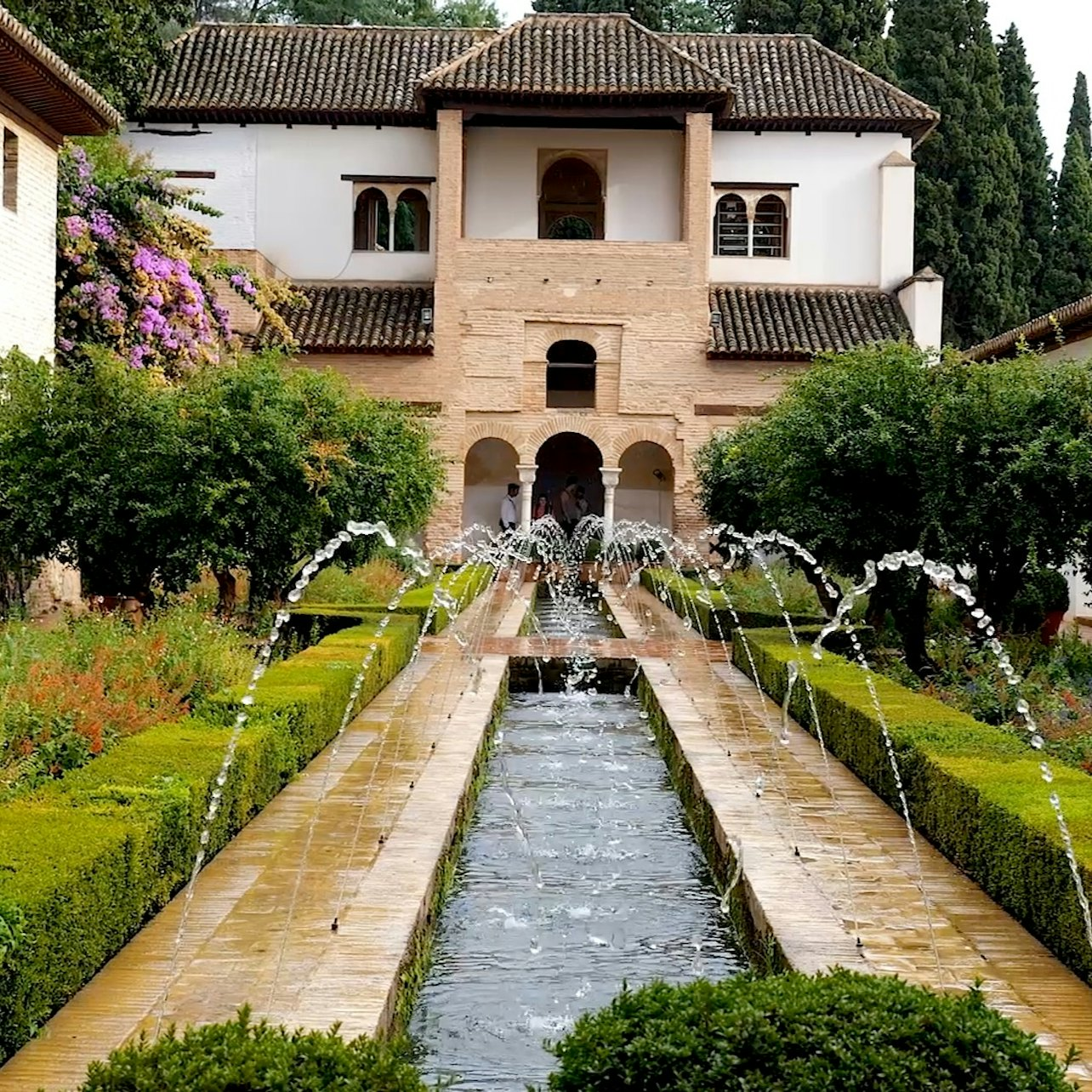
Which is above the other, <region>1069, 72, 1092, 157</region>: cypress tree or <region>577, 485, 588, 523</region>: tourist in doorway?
<region>1069, 72, 1092, 157</region>: cypress tree

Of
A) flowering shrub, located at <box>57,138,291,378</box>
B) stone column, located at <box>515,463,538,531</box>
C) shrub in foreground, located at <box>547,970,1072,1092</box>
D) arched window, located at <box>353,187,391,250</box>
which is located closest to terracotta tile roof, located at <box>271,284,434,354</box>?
A: arched window, located at <box>353,187,391,250</box>

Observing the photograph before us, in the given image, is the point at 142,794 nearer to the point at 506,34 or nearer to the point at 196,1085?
the point at 196,1085

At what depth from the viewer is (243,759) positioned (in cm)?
738

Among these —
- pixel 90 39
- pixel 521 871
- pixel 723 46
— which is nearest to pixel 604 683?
pixel 521 871

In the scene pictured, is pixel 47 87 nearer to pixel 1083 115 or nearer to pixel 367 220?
pixel 367 220

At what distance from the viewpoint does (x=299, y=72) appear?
Result: 97.9 ft

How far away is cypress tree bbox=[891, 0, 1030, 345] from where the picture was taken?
3428 cm

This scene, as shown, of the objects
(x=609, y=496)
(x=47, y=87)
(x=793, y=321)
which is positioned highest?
(x=47, y=87)

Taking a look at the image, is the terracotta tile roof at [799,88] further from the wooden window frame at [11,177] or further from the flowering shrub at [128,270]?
the wooden window frame at [11,177]

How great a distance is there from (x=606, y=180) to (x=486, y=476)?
19.4 feet

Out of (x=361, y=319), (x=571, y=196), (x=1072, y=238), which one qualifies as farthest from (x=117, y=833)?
(x=1072, y=238)

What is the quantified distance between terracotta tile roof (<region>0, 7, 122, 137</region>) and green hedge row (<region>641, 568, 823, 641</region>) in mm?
8031

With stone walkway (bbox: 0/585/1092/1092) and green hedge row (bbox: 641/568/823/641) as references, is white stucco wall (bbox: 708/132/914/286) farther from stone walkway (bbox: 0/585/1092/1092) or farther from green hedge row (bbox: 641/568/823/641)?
stone walkway (bbox: 0/585/1092/1092)

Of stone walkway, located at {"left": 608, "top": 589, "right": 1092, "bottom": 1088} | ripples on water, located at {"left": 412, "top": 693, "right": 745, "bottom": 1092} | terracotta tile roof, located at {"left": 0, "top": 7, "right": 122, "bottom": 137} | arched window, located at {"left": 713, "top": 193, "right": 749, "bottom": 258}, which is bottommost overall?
ripples on water, located at {"left": 412, "top": 693, "right": 745, "bottom": 1092}
